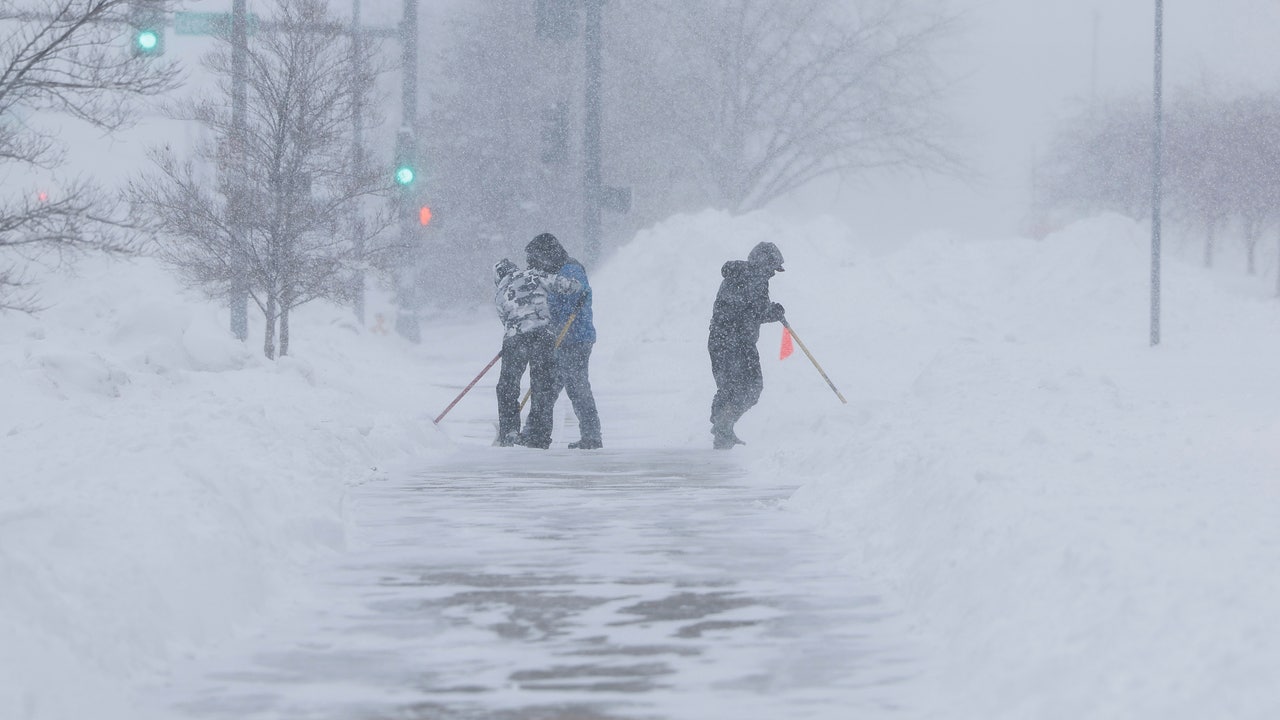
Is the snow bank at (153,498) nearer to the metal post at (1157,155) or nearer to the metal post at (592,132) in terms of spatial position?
the metal post at (592,132)

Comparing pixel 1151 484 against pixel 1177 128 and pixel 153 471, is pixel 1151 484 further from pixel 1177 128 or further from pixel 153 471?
pixel 1177 128

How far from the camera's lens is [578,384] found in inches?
542

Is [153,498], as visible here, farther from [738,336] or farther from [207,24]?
[207,24]

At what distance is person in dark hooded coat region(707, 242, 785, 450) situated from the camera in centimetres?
1385

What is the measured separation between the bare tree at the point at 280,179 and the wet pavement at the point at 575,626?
9.20m

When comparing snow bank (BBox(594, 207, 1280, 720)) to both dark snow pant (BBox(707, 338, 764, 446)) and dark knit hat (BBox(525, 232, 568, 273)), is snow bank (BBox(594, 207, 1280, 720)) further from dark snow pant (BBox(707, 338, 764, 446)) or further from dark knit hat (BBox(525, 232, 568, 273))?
dark knit hat (BBox(525, 232, 568, 273))

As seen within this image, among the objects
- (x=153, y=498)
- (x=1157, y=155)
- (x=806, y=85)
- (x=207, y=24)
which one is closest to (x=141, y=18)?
(x=153, y=498)

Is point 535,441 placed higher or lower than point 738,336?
lower

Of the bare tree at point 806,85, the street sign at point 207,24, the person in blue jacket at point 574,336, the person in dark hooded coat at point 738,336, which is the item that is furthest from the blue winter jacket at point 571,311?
the bare tree at point 806,85

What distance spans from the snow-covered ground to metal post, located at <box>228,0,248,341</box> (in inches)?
47.9

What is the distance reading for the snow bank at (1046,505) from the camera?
4.54m

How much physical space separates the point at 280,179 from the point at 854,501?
1117 centimetres

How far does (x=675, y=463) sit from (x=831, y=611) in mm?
5759

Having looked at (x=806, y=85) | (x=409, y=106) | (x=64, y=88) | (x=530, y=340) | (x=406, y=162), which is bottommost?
(x=530, y=340)
